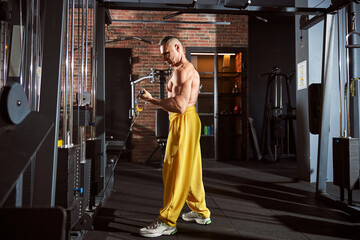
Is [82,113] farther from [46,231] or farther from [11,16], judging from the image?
[46,231]

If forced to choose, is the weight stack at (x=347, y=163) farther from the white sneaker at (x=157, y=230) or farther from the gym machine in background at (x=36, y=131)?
the gym machine in background at (x=36, y=131)

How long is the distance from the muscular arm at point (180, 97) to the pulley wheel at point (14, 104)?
4.41ft

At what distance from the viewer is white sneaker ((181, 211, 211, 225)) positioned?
250 centimetres

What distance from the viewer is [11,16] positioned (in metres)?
1.43

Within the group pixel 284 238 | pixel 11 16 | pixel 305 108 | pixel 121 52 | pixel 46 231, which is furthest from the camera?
pixel 121 52

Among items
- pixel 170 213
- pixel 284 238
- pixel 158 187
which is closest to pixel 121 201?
pixel 158 187

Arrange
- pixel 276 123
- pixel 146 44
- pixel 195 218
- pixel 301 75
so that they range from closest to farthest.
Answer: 1. pixel 195 218
2. pixel 301 75
3. pixel 276 123
4. pixel 146 44

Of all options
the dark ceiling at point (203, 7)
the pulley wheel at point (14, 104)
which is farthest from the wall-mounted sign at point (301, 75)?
the pulley wheel at point (14, 104)

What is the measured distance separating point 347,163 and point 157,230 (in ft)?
6.45

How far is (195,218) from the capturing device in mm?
2605

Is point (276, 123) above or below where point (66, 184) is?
above

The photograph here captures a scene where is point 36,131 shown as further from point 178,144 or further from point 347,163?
point 347,163

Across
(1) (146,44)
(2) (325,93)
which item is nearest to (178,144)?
(2) (325,93)

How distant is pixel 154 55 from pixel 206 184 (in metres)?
3.64
